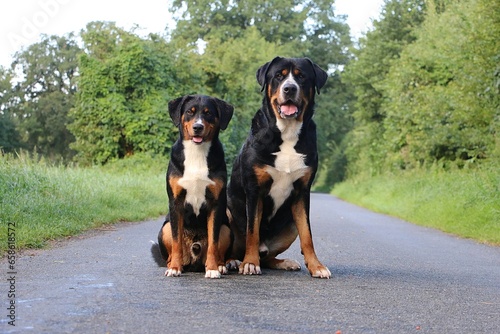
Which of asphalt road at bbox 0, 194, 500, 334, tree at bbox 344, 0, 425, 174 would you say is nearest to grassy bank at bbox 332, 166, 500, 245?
asphalt road at bbox 0, 194, 500, 334

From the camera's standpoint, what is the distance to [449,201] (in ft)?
58.0

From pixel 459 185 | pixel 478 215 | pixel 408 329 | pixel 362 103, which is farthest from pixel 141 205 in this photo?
pixel 362 103

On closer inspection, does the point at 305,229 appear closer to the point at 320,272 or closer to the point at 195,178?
the point at 320,272

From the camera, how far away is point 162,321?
4.50 m

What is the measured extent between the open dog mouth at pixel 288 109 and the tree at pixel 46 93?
108 feet

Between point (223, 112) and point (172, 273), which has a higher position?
point (223, 112)

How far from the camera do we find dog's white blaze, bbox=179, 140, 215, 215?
657 centimetres

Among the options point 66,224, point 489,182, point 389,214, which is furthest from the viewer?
point 389,214

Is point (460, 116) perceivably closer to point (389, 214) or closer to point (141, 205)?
point (389, 214)

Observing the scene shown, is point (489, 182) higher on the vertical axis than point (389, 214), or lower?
higher

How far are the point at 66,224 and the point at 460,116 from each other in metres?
12.2

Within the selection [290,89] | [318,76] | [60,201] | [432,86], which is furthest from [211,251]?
[432,86]

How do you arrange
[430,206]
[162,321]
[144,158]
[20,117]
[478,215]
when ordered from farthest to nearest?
1. [20,117]
2. [144,158]
3. [430,206]
4. [478,215]
5. [162,321]

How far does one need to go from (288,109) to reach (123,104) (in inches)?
852
